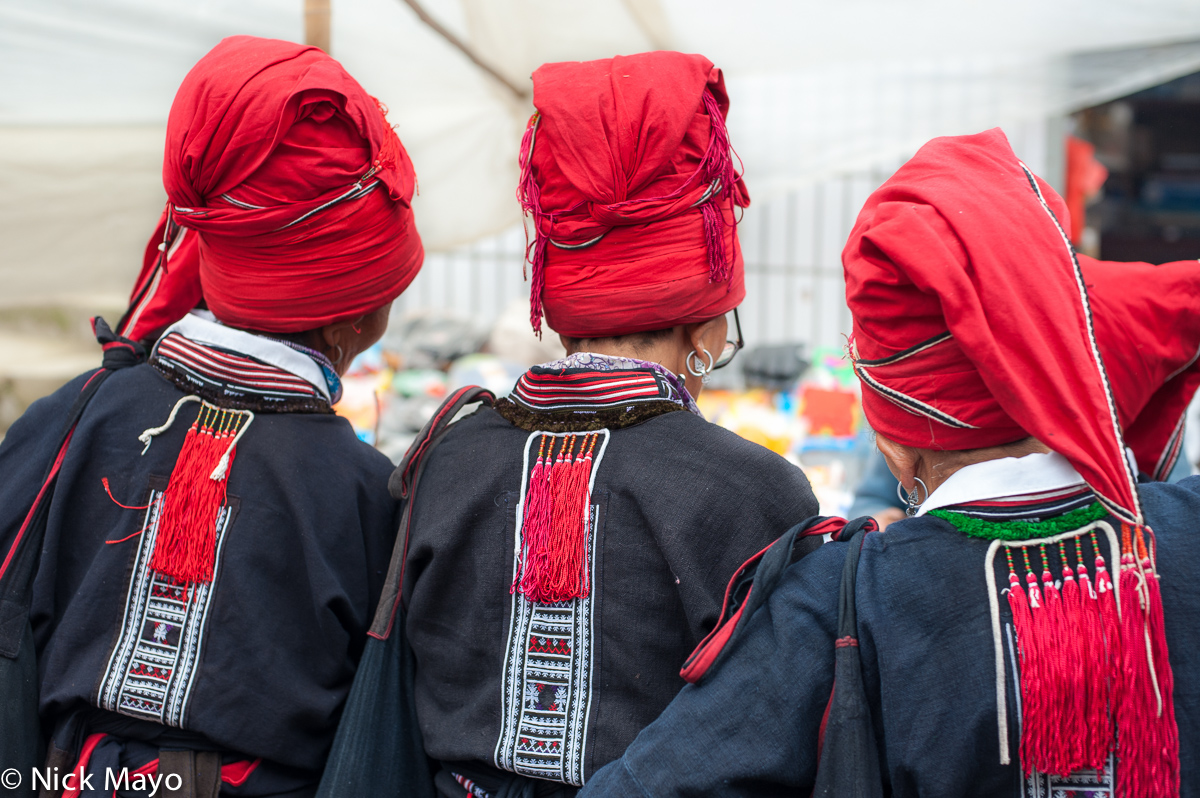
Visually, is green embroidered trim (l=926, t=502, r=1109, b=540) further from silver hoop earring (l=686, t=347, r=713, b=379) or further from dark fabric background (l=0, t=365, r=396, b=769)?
dark fabric background (l=0, t=365, r=396, b=769)

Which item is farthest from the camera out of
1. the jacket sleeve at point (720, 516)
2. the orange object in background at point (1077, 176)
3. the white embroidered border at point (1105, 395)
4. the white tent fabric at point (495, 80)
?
the orange object in background at point (1077, 176)

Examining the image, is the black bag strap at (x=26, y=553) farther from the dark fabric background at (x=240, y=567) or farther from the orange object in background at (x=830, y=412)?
the orange object in background at (x=830, y=412)

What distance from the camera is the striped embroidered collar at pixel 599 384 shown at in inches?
57.5

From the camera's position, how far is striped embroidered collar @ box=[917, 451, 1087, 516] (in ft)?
3.76

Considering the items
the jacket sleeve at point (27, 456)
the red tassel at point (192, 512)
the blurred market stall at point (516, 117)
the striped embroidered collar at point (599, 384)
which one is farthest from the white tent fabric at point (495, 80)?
the striped embroidered collar at point (599, 384)

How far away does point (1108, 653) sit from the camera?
108 cm

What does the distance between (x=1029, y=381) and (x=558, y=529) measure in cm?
66

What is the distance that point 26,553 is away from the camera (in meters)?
1.59

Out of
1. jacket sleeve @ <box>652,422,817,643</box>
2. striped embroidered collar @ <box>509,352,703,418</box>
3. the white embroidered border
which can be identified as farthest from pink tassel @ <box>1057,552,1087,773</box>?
striped embroidered collar @ <box>509,352,703,418</box>

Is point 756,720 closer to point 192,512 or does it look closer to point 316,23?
point 192,512

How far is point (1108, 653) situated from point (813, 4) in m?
2.60

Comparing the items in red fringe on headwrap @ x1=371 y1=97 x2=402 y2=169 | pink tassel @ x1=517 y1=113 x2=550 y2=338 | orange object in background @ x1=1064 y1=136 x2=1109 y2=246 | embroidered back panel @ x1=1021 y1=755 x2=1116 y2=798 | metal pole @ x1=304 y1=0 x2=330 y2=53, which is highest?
orange object in background @ x1=1064 y1=136 x2=1109 y2=246

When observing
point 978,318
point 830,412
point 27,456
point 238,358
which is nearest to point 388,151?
point 238,358

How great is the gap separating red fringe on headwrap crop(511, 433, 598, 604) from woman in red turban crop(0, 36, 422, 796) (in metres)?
0.39
